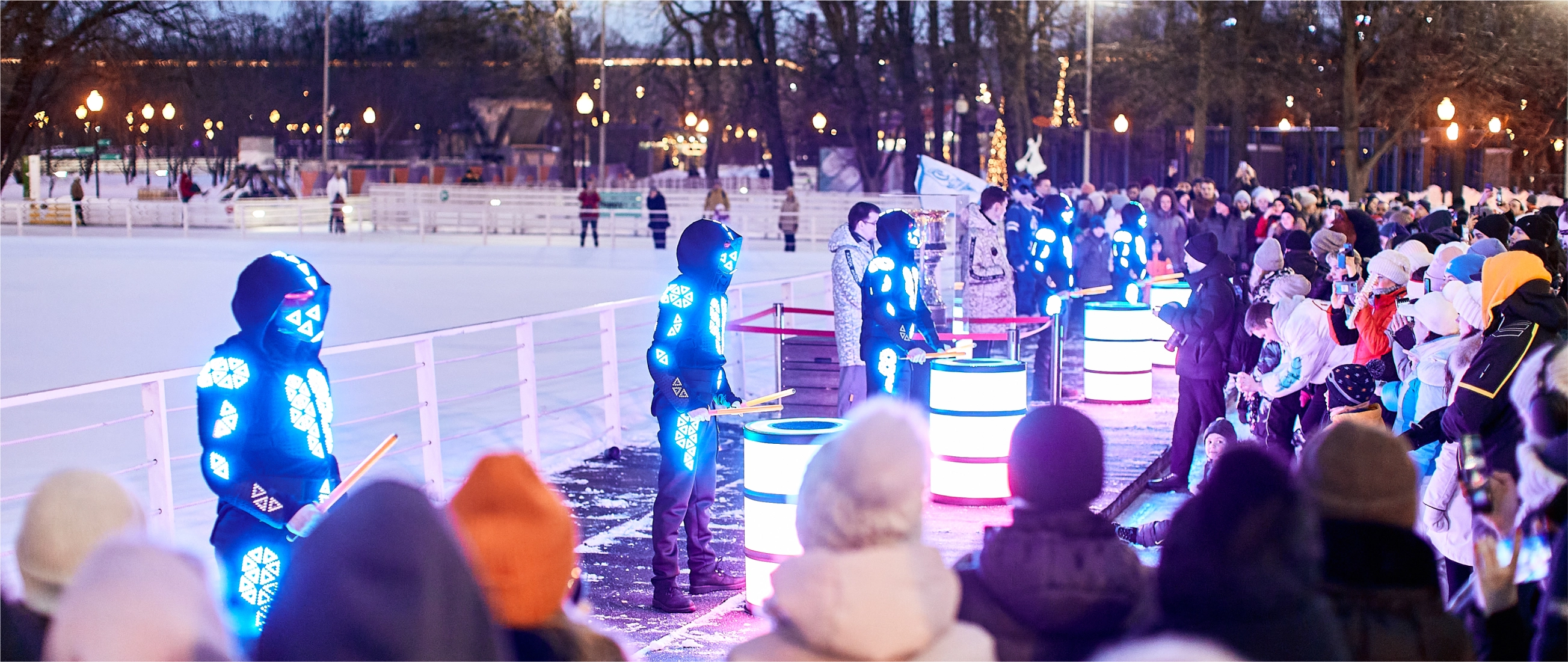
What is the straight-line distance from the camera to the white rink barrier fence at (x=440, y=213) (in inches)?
1459

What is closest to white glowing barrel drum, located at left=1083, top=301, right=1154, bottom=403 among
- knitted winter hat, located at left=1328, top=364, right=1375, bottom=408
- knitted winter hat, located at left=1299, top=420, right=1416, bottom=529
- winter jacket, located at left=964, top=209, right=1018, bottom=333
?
winter jacket, located at left=964, top=209, right=1018, bottom=333

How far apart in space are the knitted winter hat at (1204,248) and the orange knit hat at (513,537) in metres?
6.42

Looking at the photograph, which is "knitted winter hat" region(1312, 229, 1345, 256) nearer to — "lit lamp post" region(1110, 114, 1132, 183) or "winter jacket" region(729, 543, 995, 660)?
"winter jacket" region(729, 543, 995, 660)

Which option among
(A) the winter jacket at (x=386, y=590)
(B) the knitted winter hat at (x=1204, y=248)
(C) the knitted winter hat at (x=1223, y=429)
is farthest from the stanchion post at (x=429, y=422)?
(A) the winter jacket at (x=386, y=590)

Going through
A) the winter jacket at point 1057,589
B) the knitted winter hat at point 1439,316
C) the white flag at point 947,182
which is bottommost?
the winter jacket at point 1057,589

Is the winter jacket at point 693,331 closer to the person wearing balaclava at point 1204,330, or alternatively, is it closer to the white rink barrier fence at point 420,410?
the white rink barrier fence at point 420,410

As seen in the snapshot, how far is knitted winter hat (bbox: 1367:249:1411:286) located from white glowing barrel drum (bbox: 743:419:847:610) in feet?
9.65

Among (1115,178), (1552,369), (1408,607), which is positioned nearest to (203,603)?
(1408,607)

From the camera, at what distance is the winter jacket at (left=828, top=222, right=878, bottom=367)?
27.7 feet

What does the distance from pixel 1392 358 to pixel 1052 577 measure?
4.76 meters

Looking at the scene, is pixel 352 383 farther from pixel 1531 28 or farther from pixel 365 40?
pixel 365 40

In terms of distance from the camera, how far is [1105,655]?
88.6 inches

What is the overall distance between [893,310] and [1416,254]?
2847mm

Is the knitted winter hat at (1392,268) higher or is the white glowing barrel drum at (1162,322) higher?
the knitted winter hat at (1392,268)
